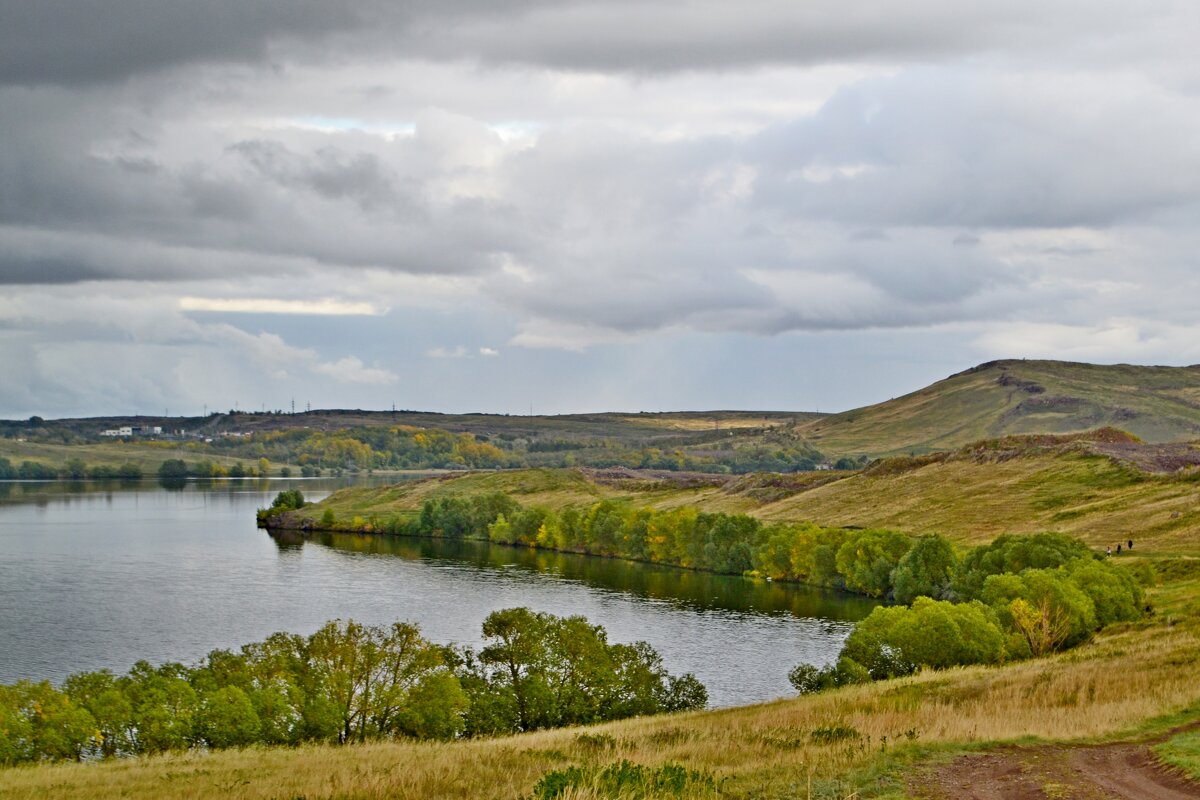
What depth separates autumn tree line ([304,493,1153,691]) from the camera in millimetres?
62625

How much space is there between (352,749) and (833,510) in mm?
158795

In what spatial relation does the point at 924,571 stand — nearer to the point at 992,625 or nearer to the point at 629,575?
the point at 629,575

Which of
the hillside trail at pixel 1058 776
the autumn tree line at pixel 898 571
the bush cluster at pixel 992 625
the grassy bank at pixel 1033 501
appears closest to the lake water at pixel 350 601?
the autumn tree line at pixel 898 571

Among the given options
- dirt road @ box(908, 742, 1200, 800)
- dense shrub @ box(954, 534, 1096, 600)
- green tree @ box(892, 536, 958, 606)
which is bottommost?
green tree @ box(892, 536, 958, 606)

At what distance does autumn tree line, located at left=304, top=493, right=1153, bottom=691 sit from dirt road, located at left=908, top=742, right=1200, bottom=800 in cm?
3788

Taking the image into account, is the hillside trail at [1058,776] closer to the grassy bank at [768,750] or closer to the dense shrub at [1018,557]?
the grassy bank at [768,750]

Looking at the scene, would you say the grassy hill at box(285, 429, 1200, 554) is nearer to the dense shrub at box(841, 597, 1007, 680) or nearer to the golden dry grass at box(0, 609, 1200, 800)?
the dense shrub at box(841, 597, 1007, 680)

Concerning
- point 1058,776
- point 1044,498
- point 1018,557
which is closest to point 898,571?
point 1018,557

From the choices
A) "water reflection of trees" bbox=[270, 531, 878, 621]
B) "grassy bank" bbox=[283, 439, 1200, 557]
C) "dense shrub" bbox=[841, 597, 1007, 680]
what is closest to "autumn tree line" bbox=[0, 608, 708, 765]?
"dense shrub" bbox=[841, 597, 1007, 680]

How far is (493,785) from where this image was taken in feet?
68.5

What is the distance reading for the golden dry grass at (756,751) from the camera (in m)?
20.7

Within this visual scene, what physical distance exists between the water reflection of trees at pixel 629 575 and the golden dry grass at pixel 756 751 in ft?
239

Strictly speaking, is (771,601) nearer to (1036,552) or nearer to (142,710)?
(1036,552)

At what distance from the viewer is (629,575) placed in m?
144
